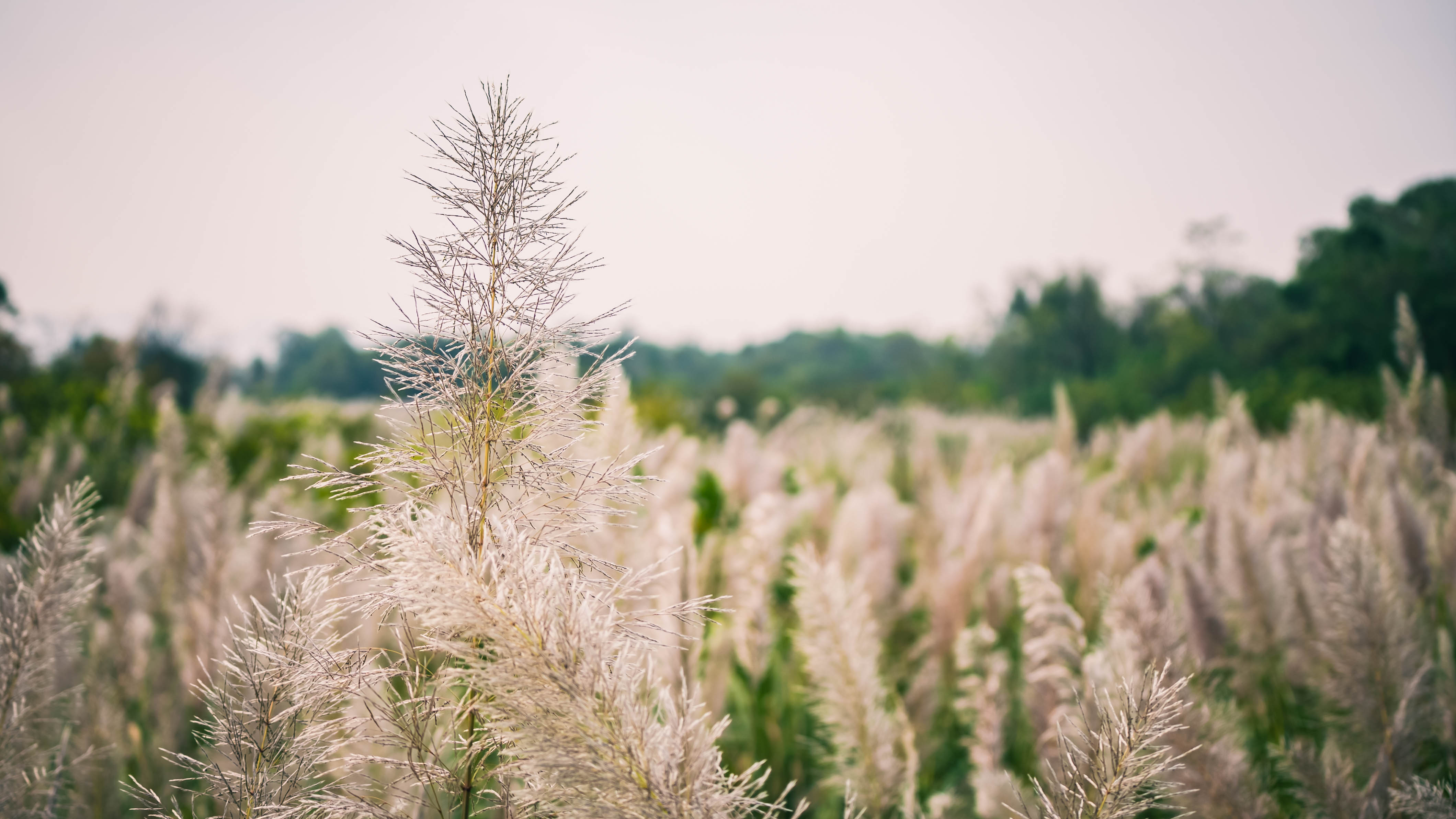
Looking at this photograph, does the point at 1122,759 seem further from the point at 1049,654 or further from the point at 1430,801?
the point at 1049,654

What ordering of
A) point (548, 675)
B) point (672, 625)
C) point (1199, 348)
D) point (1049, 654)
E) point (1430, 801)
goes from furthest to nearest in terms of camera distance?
point (1199, 348) < point (672, 625) < point (1049, 654) < point (1430, 801) < point (548, 675)

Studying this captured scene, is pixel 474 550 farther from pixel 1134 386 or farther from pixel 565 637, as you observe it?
pixel 1134 386

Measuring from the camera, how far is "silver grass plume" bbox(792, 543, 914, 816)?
1.12 metres

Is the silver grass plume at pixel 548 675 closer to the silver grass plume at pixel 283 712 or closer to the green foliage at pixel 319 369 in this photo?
the silver grass plume at pixel 283 712

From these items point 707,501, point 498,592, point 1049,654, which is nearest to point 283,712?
point 498,592

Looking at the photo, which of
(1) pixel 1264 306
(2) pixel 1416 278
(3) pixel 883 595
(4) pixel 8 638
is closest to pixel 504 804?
(4) pixel 8 638

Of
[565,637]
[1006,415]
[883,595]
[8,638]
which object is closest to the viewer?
[565,637]

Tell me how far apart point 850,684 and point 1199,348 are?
1316 inches

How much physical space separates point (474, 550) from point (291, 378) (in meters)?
33.9

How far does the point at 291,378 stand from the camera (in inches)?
1121

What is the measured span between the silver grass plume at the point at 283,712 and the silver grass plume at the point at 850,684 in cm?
74

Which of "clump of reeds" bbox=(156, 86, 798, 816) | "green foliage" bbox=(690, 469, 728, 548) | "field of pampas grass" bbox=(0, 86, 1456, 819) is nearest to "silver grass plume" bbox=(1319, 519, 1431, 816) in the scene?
"field of pampas grass" bbox=(0, 86, 1456, 819)

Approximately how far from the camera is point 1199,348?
2773 cm

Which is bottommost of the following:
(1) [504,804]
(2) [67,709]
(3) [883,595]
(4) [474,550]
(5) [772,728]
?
(5) [772,728]
